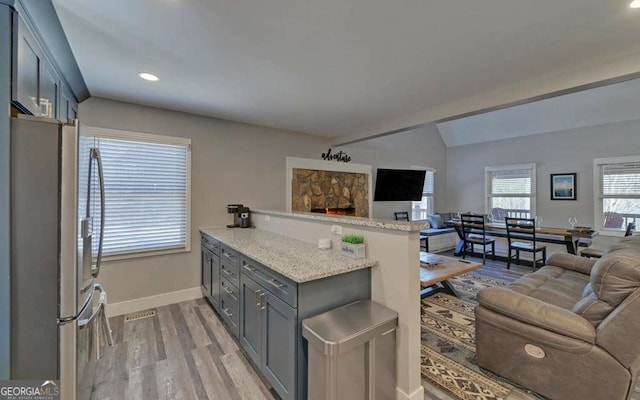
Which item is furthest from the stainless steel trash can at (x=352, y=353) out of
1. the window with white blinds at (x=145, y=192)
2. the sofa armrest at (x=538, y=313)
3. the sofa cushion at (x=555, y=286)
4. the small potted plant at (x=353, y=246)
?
the window with white blinds at (x=145, y=192)

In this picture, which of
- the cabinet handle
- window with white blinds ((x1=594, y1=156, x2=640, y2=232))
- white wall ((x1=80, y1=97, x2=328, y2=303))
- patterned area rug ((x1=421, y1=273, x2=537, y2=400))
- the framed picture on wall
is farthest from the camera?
the framed picture on wall

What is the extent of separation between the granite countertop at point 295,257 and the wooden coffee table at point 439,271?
4.10ft

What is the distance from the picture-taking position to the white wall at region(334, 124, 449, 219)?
569 centimetres

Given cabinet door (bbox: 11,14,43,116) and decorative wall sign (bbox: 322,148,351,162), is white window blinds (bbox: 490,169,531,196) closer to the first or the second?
decorative wall sign (bbox: 322,148,351,162)

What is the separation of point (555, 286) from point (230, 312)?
3.13 meters

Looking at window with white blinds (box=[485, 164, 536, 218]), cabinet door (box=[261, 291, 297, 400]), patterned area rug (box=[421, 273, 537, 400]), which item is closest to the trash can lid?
cabinet door (box=[261, 291, 297, 400])

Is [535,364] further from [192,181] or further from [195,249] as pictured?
[192,181]

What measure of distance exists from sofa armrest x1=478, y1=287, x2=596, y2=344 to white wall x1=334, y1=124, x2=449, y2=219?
3.78m

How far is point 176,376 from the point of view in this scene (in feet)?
6.64

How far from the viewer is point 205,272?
339 cm

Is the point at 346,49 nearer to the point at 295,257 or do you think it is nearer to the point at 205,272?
the point at 295,257

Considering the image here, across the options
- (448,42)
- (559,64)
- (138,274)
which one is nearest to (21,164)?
(138,274)

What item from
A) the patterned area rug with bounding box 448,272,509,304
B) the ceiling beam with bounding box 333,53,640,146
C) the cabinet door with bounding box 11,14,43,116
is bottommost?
the patterned area rug with bounding box 448,272,509,304

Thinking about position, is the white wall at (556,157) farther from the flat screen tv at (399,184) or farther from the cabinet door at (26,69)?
the cabinet door at (26,69)
